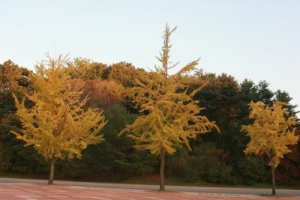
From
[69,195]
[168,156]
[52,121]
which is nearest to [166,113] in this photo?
[52,121]

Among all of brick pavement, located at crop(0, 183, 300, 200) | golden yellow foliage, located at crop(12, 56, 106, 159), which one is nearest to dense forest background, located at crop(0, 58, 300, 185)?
golden yellow foliage, located at crop(12, 56, 106, 159)

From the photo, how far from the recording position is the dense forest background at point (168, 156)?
1566 inches

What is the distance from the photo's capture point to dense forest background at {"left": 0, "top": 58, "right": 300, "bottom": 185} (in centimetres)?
3978

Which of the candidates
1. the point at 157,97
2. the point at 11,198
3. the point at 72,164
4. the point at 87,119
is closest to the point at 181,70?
the point at 157,97

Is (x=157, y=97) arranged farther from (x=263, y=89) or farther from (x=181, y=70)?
(x=263, y=89)

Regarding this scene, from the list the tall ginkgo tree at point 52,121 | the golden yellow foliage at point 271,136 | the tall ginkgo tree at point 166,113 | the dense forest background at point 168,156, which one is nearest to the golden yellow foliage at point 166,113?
the tall ginkgo tree at point 166,113

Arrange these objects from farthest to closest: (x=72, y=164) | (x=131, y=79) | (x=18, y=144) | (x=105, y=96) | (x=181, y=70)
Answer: (x=131, y=79) → (x=105, y=96) → (x=18, y=144) → (x=72, y=164) → (x=181, y=70)

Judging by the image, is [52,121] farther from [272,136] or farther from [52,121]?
[272,136]

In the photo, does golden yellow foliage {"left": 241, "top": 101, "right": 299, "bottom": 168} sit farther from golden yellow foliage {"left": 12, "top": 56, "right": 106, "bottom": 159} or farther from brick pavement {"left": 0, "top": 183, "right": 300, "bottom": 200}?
golden yellow foliage {"left": 12, "top": 56, "right": 106, "bottom": 159}

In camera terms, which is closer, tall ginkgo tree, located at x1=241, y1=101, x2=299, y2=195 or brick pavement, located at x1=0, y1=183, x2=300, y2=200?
brick pavement, located at x1=0, y1=183, x2=300, y2=200

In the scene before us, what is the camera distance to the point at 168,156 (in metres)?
41.9

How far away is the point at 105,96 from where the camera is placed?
156 feet

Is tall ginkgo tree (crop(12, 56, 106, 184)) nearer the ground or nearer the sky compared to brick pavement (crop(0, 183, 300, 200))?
nearer the sky

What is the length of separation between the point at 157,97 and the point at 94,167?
54.8 ft
